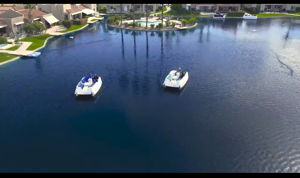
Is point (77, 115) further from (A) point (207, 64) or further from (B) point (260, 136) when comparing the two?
(A) point (207, 64)

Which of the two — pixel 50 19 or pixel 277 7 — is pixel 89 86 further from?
pixel 277 7

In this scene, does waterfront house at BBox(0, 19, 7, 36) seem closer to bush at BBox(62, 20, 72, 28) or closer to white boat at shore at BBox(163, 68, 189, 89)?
bush at BBox(62, 20, 72, 28)

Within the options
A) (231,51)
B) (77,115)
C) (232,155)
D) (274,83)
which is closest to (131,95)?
(77,115)

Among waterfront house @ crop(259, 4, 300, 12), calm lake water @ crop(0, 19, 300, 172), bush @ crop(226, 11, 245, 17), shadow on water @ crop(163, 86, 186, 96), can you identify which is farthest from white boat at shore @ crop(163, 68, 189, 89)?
waterfront house @ crop(259, 4, 300, 12)

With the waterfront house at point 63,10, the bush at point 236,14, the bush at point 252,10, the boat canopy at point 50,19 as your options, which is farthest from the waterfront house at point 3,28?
the bush at point 252,10

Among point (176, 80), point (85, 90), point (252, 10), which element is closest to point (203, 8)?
point (252, 10)
